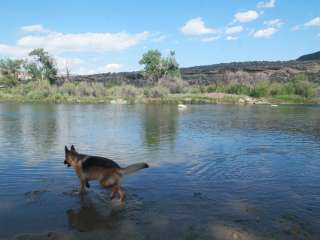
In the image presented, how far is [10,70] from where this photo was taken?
4651 inches

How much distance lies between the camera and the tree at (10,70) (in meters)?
117

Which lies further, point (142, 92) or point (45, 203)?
point (142, 92)

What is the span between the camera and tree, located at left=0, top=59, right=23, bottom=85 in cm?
11744

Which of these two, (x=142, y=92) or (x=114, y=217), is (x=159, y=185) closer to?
(x=114, y=217)

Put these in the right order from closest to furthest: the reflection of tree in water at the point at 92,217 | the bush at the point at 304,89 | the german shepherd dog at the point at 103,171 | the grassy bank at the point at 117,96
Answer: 1. the reflection of tree in water at the point at 92,217
2. the german shepherd dog at the point at 103,171
3. the grassy bank at the point at 117,96
4. the bush at the point at 304,89

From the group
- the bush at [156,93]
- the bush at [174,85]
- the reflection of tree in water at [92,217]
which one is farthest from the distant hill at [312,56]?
the reflection of tree in water at [92,217]

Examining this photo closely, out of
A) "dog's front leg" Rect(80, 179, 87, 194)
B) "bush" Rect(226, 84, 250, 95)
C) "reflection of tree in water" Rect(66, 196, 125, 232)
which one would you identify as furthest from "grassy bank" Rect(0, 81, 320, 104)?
"reflection of tree in water" Rect(66, 196, 125, 232)

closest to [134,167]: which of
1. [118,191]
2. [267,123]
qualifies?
[118,191]

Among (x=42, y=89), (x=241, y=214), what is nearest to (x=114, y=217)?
(x=241, y=214)

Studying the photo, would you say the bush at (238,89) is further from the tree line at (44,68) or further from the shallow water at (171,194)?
the shallow water at (171,194)

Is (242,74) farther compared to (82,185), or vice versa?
(242,74)

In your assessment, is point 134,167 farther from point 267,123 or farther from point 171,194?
point 267,123

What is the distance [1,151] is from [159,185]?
892cm

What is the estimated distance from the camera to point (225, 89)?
116m
